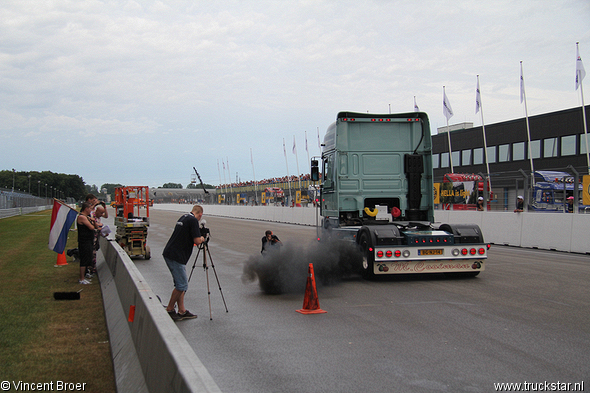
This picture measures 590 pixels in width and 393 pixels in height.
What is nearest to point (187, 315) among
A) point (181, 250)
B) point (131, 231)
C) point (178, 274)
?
point (178, 274)

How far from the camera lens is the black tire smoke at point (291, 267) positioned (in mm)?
8734

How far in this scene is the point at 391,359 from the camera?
501 centimetres

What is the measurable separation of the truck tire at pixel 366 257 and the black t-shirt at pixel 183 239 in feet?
13.1

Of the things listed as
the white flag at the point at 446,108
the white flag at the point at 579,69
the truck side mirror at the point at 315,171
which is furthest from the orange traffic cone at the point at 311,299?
the white flag at the point at 446,108

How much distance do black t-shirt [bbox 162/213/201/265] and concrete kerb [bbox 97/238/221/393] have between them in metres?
0.54

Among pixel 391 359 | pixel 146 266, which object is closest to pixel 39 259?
pixel 146 266

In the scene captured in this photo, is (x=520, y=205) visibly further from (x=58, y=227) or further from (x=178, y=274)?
(x=58, y=227)

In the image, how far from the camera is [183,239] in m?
6.79

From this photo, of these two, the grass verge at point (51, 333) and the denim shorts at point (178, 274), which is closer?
the grass verge at point (51, 333)

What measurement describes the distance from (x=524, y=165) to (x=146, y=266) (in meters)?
33.6

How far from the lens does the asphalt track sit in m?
4.50

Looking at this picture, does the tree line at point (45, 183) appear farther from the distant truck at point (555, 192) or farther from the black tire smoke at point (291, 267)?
the black tire smoke at point (291, 267)

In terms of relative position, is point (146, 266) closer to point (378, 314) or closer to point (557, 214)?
point (378, 314)

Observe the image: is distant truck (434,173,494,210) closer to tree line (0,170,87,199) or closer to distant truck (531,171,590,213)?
distant truck (531,171,590,213)
